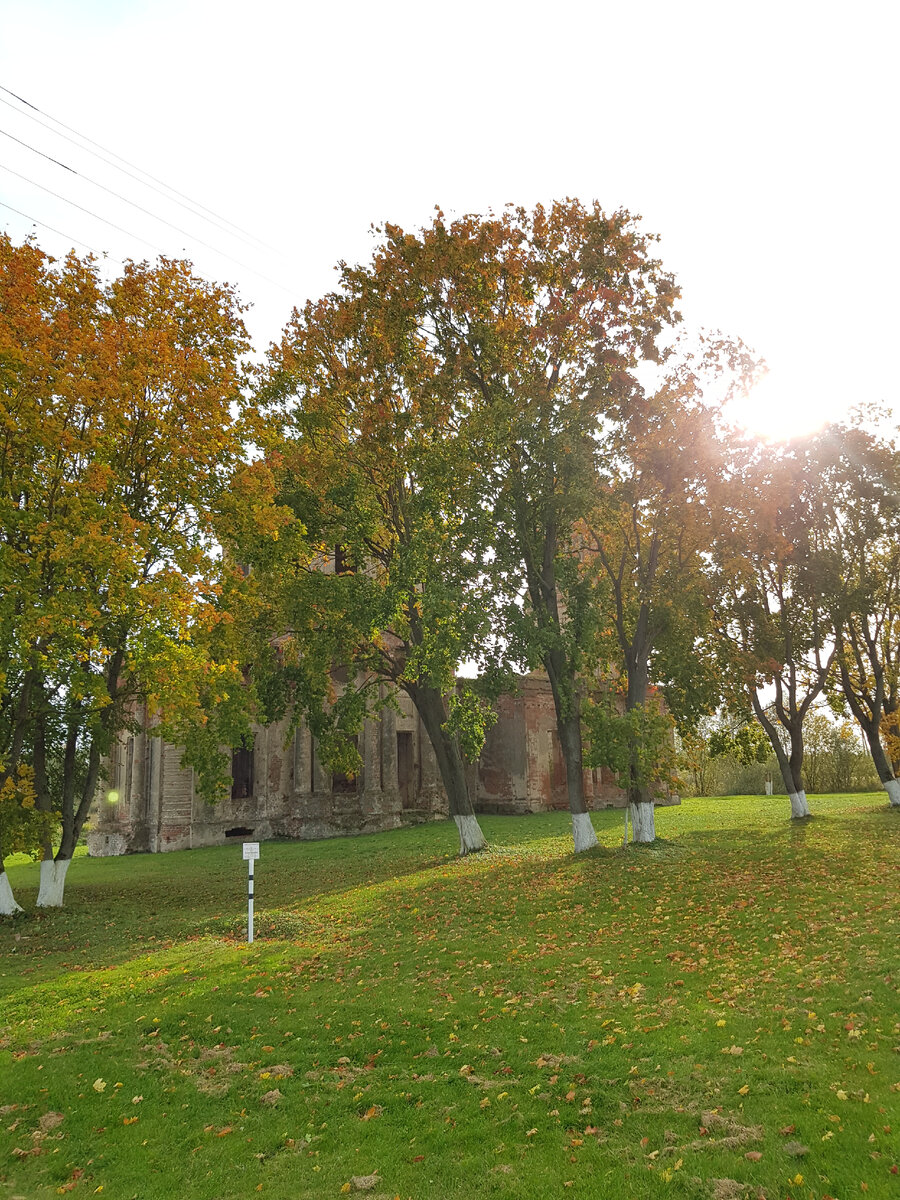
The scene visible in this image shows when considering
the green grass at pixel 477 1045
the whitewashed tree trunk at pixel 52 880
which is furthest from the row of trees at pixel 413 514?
the green grass at pixel 477 1045

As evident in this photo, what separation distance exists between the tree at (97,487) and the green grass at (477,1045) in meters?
4.25

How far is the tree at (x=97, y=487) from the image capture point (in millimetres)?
12742

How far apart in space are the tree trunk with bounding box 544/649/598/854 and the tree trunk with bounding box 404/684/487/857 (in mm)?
4075

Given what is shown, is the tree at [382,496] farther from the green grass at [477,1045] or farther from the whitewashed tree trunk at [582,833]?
the green grass at [477,1045]

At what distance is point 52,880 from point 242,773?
18105 millimetres

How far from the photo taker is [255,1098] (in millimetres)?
6570

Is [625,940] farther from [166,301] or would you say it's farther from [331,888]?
[166,301]

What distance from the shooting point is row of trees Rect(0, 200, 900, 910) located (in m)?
13.6

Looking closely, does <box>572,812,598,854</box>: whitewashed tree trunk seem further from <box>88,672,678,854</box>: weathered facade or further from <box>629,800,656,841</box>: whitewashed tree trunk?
<box>88,672,678,854</box>: weathered facade

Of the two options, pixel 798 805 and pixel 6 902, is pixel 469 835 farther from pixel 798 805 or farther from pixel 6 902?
pixel 6 902

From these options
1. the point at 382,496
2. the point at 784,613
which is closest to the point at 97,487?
the point at 382,496

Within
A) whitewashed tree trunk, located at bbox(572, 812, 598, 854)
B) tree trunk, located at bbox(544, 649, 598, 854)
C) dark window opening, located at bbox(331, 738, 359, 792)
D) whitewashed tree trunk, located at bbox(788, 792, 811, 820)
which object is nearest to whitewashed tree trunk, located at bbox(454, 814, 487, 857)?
whitewashed tree trunk, located at bbox(572, 812, 598, 854)

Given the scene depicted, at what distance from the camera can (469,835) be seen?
21.9 metres

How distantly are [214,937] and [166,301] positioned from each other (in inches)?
473
